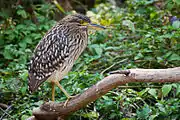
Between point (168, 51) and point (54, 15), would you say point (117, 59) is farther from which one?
point (54, 15)

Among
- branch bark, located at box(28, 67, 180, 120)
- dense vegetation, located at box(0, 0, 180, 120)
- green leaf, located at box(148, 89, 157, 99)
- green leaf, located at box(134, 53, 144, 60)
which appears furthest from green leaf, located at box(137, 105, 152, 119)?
green leaf, located at box(134, 53, 144, 60)

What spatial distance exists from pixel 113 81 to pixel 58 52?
0.99 metres

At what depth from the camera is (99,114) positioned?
513 centimetres

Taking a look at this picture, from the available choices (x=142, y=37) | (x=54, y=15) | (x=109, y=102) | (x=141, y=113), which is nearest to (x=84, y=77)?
(x=109, y=102)

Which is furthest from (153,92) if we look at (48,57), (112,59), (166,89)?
(112,59)

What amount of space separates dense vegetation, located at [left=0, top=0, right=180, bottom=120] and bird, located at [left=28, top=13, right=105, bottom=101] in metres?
0.37

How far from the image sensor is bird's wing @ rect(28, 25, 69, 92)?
16.1ft

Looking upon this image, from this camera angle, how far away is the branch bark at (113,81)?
4082 mm

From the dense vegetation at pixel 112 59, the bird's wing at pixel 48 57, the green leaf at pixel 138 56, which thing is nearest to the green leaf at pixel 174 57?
the dense vegetation at pixel 112 59

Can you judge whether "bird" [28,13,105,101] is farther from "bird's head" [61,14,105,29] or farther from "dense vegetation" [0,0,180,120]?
"dense vegetation" [0,0,180,120]

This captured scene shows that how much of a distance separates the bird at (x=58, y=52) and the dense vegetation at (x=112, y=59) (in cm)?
37

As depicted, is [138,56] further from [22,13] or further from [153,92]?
[22,13]

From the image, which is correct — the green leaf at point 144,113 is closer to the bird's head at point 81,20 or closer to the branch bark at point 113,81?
the branch bark at point 113,81

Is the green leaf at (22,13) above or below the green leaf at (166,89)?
above
